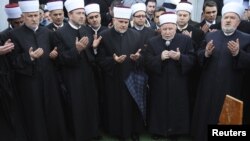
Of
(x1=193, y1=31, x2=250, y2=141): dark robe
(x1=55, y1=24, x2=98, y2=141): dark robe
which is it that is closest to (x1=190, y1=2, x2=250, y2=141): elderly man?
(x1=193, y1=31, x2=250, y2=141): dark robe

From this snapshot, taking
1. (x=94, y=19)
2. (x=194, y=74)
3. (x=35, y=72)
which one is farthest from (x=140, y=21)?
(x=35, y=72)

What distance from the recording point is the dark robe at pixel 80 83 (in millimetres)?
5449

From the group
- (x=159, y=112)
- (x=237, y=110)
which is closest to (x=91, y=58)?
(x=159, y=112)

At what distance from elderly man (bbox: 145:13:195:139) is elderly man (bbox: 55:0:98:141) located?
1013 mm

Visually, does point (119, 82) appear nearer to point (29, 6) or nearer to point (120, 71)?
point (120, 71)

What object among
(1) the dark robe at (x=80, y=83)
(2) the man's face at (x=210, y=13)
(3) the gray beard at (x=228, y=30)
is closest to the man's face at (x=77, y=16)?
(1) the dark robe at (x=80, y=83)

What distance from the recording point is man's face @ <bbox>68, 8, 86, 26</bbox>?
5.45 meters

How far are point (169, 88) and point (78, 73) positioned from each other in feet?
5.05

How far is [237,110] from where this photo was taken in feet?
9.10

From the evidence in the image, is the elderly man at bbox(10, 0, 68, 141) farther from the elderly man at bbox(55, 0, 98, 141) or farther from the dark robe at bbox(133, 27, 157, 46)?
the dark robe at bbox(133, 27, 157, 46)

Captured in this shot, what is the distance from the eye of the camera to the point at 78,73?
5.52 metres

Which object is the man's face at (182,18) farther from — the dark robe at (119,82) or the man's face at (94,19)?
the man's face at (94,19)

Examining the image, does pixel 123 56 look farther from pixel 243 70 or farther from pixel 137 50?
pixel 243 70

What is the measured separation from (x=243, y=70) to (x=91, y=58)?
243 cm
